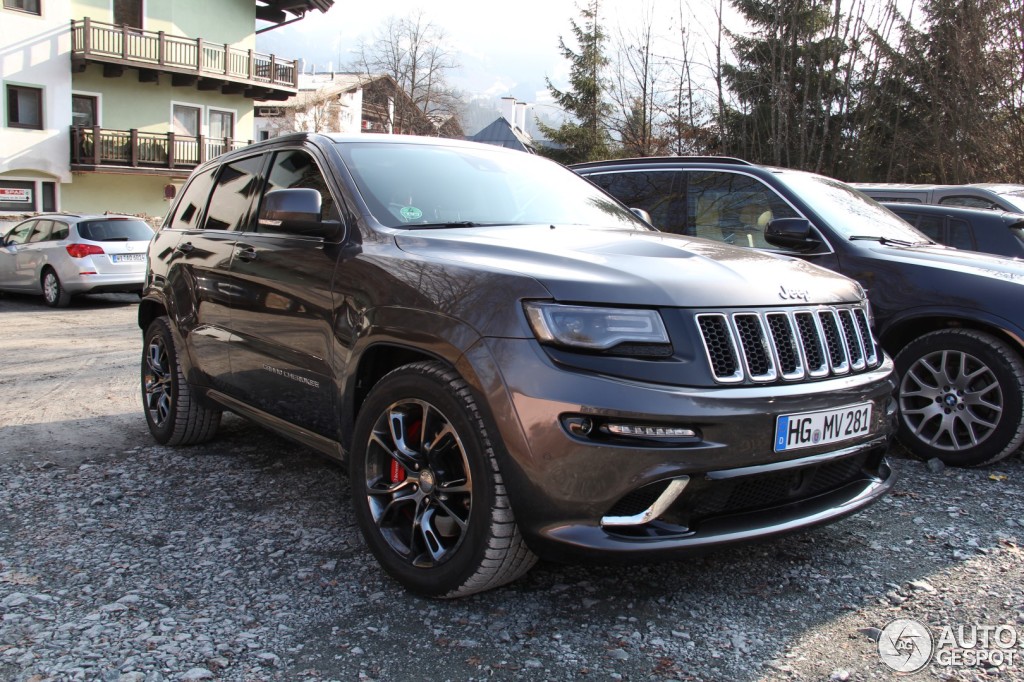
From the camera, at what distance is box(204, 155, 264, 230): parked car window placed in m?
4.46

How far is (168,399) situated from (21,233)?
13.0 metres

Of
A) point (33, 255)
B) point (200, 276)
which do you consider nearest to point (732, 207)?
point (200, 276)

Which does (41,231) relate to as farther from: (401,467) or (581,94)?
(581,94)

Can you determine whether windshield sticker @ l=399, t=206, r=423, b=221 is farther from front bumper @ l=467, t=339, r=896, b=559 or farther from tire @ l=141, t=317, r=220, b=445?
tire @ l=141, t=317, r=220, b=445

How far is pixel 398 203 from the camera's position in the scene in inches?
145

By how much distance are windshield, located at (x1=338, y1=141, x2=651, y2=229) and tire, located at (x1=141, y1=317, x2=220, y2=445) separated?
1.93 m

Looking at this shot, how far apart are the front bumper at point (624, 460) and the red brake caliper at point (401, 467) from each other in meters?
0.47

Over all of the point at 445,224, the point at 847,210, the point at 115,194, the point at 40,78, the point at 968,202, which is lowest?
the point at 445,224

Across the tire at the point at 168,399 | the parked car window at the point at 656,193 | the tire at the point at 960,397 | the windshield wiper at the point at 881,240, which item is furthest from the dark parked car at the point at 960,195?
the tire at the point at 168,399

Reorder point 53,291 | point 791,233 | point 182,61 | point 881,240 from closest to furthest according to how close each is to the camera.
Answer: point 791,233 → point 881,240 → point 53,291 → point 182,61

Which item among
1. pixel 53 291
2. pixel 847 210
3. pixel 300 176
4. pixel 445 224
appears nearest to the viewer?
pixel 445 224

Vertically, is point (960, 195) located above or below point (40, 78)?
below

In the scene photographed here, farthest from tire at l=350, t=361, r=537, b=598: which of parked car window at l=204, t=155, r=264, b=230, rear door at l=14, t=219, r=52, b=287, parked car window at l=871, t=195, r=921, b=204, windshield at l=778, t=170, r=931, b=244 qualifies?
rear door at l=14, t=219, r=52, b=287

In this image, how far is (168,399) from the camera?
16.9ft
